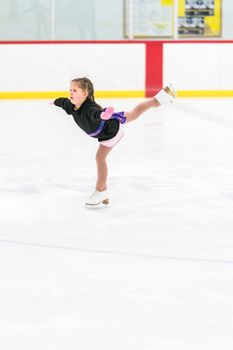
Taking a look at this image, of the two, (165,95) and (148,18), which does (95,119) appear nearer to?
(165,95)

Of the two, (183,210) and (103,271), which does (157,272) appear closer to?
(103,271)

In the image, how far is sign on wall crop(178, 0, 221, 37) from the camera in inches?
409

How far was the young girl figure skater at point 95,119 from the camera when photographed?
3.40 meters

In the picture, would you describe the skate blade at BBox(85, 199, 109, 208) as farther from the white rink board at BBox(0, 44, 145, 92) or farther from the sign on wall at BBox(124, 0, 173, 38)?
the sign on wall at BBox(124, 0, 173, 38)

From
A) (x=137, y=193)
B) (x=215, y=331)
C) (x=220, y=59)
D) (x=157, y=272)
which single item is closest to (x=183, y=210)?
(x=137, y=193)

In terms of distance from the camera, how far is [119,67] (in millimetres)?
9969

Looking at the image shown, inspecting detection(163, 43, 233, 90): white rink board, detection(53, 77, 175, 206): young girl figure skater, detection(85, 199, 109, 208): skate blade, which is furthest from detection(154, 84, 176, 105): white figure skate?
detection(163, 43, 233, 90): white rink board

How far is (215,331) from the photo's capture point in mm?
1949

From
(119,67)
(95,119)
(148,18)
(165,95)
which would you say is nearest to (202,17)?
(148,18)

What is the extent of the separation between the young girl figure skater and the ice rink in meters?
0.12

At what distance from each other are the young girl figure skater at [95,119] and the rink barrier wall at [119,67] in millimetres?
6239

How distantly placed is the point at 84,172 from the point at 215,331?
2.63m

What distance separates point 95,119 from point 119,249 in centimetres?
77

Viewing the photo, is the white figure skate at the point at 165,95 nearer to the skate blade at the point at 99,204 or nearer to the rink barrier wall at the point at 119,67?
the skate blade at the point at 99,204
